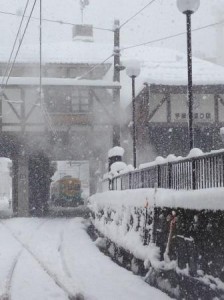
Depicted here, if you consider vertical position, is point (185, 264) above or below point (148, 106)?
below

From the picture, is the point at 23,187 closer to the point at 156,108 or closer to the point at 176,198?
the point at 156,108

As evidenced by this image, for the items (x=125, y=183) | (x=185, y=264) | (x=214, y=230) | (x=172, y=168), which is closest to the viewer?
(x=214, y=230)

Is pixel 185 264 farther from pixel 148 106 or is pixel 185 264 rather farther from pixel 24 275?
pixel 148 106

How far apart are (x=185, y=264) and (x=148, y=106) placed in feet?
63.9

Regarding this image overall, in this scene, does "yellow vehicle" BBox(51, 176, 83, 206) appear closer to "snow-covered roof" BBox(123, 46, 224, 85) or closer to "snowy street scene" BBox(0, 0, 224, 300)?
"snowy street scene" BBox(0, 0, 224, 300)

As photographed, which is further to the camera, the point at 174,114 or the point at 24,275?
the point at 174,114

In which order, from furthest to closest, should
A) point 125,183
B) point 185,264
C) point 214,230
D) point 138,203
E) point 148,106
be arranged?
point 148,106
point 125,183
point 138,203
point 185,264
point 214,230

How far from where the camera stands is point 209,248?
682 centimetres

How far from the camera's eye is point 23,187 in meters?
30.1

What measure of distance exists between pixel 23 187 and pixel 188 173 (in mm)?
22889

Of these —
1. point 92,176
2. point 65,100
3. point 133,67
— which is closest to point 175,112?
point 65,100

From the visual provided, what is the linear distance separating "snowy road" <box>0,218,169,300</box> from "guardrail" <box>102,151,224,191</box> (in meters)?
1.88

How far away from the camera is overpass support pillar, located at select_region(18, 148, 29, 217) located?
2953cm

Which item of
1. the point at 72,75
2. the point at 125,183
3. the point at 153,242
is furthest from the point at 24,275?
the point at 72,75
